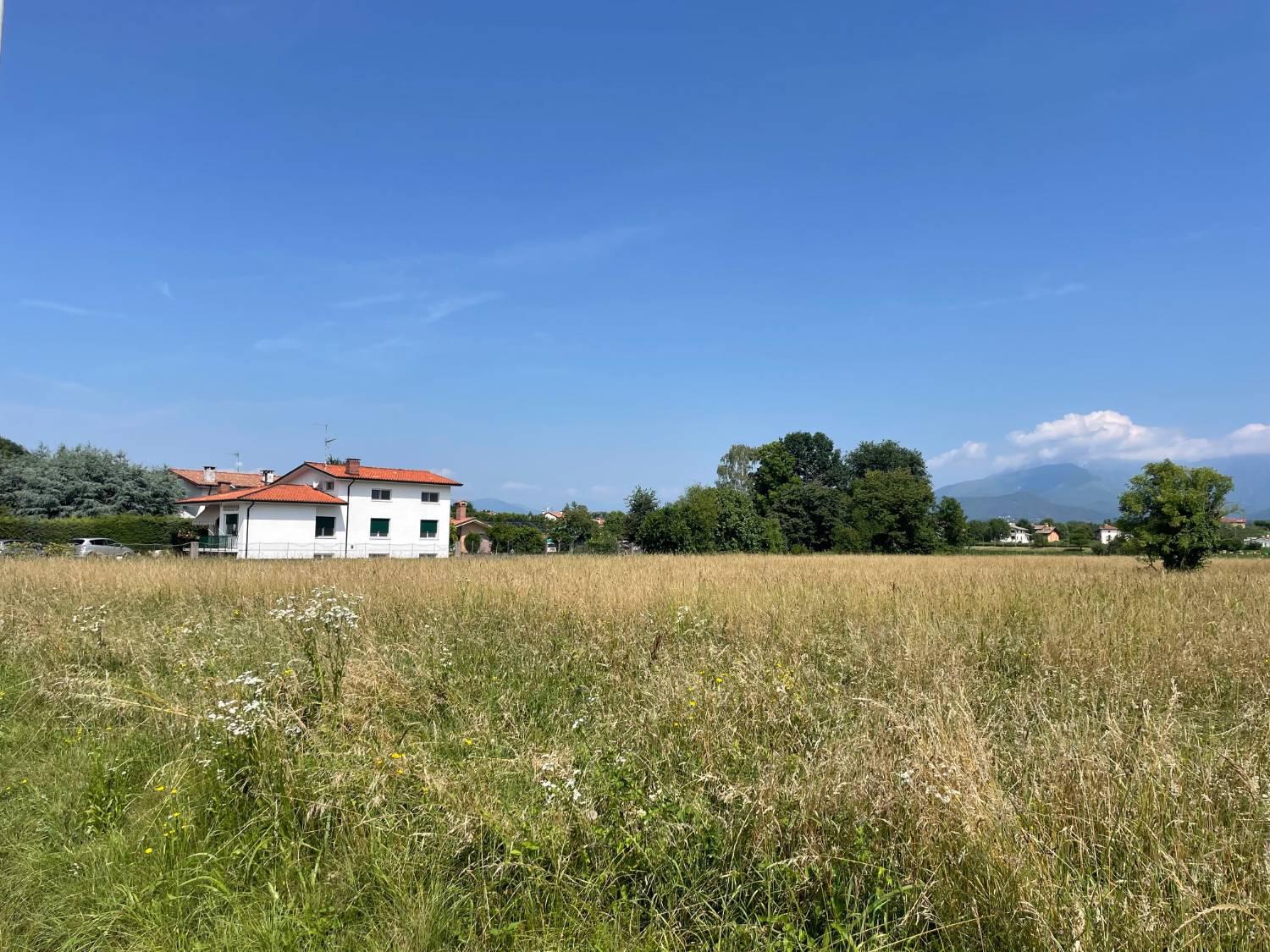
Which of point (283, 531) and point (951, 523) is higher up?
point (951, 523)

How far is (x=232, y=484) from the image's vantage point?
6162 cm

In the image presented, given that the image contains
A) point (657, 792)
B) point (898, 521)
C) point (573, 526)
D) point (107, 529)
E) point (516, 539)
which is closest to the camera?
point (657, 792)

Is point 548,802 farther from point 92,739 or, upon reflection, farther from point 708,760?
point 92,739

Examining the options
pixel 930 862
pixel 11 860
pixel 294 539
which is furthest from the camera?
pixel 294 539

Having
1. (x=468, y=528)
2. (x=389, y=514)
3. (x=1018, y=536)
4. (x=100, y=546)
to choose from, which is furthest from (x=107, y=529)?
(x=1018, y=536)

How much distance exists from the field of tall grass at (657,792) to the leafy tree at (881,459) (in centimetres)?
7900

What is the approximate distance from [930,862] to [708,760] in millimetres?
1133

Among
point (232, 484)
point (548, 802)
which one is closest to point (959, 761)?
point (548, 802)

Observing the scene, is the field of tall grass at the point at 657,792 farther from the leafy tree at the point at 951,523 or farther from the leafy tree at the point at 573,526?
the leafy tree at the point at 573,526

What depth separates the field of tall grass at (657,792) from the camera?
236cm

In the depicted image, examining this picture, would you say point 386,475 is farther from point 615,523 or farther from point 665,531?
point 615,523

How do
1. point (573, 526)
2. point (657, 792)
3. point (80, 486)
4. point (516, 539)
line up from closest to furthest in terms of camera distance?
point (657, 792) < point (80, 486) < point (516, 539) < point (573, 526)

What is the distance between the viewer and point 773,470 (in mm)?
67688

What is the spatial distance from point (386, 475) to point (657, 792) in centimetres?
4799
